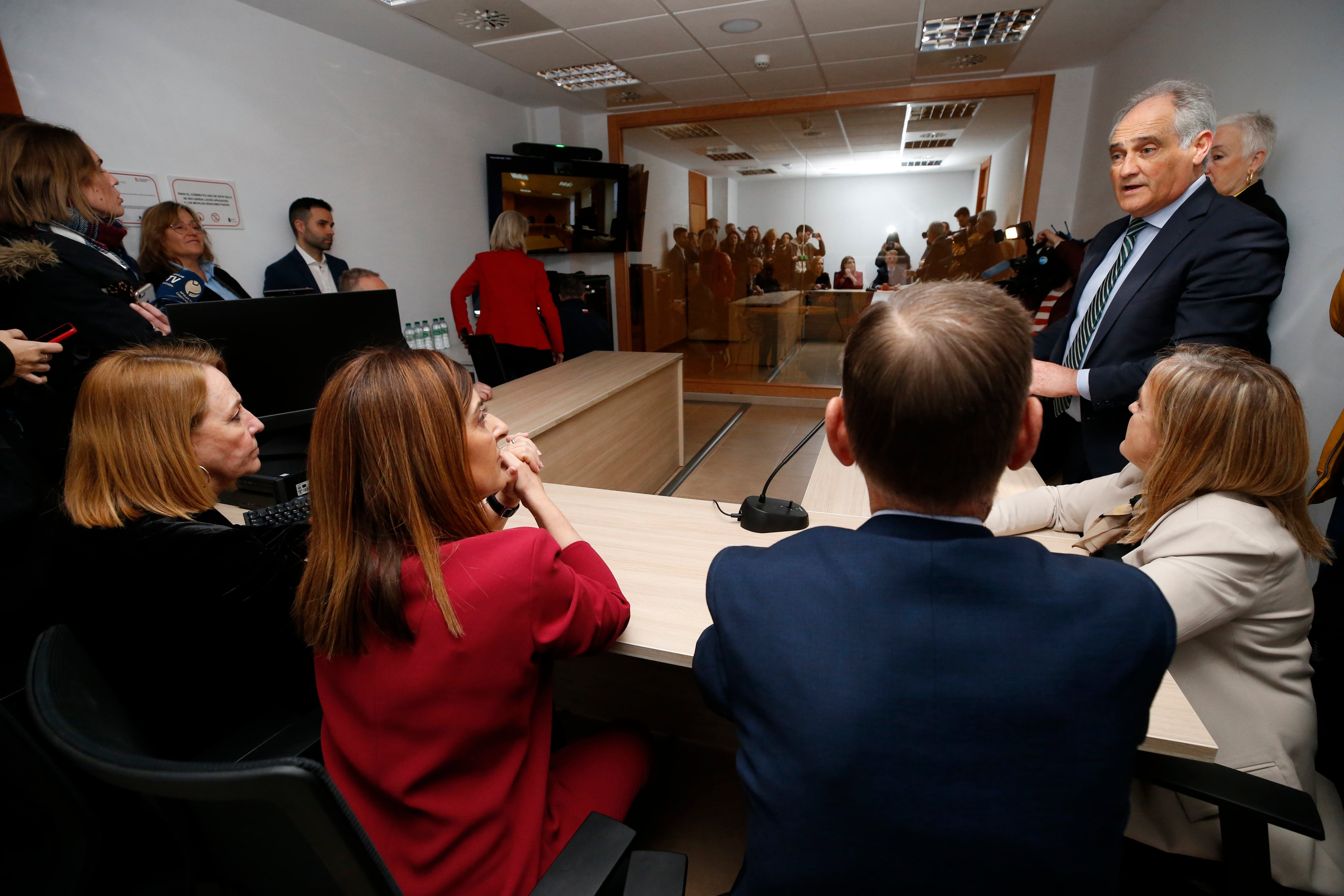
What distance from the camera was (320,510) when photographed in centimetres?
86

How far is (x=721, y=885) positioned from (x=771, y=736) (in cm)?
98

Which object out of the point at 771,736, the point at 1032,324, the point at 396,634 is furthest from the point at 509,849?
the point at 1032,324

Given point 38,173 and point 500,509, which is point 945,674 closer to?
point 500,509

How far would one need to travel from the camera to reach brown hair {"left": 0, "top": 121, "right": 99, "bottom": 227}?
1.73 metres

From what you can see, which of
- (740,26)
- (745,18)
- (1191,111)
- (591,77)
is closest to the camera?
(1191,111)

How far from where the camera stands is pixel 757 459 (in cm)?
430

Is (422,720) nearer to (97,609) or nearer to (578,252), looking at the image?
(97,609)

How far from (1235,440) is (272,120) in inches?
167

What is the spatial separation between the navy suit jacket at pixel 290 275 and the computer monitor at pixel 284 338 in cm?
161

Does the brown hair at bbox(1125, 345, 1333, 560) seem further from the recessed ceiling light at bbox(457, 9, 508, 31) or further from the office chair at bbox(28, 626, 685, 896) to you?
the recessed ceiling light at bbox(457, 9, 508, 31)

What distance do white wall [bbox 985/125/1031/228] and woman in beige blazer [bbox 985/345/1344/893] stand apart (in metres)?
4.53

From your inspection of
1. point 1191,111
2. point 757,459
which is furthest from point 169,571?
point 757,459

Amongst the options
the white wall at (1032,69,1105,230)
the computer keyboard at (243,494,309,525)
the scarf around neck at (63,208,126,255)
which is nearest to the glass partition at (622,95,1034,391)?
the white wall at (1032,69,1105,230)

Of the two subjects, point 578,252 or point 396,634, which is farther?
point 578,252
